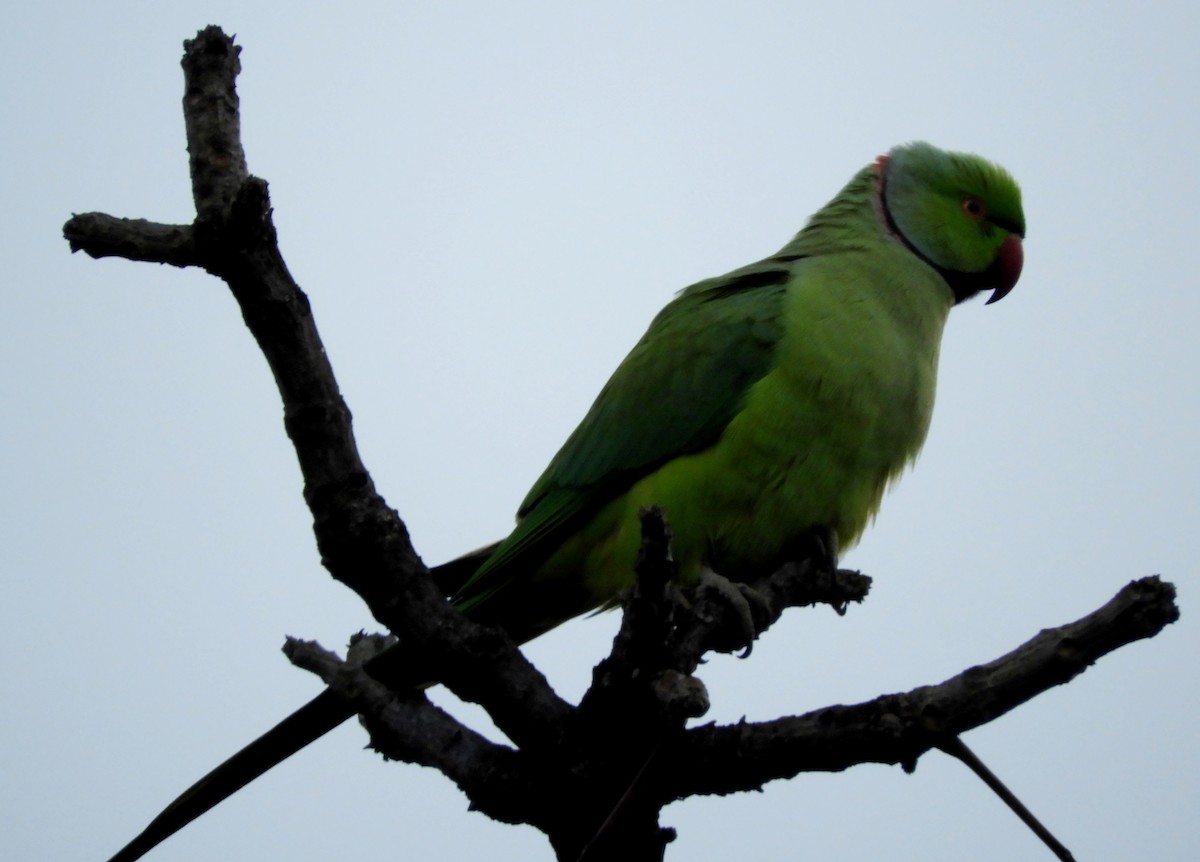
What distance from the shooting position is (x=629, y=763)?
261cm

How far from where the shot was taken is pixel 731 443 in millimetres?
3449

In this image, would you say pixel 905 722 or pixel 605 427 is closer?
pixel 905 722

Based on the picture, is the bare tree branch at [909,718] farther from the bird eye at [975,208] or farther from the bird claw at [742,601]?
the bird eye at [975,208]

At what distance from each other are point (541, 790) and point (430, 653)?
0.42m

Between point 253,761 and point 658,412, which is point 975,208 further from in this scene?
point 253,761

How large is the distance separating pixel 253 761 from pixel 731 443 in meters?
1.63

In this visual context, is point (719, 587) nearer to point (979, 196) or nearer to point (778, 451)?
point (778, 451)

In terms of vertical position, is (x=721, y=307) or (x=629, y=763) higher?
(x=721, y=307)

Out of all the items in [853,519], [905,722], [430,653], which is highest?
[853,519]

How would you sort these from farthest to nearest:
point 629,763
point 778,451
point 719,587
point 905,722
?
point 778,451, point 719,587, point 629,763, point 905,722

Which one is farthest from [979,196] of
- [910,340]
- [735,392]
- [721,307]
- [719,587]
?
[719,587]

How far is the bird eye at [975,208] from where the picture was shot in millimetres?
4660

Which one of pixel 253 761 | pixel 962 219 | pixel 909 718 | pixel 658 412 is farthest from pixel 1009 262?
pixel 253 761

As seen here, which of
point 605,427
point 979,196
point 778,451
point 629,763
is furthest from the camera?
point 979,196
